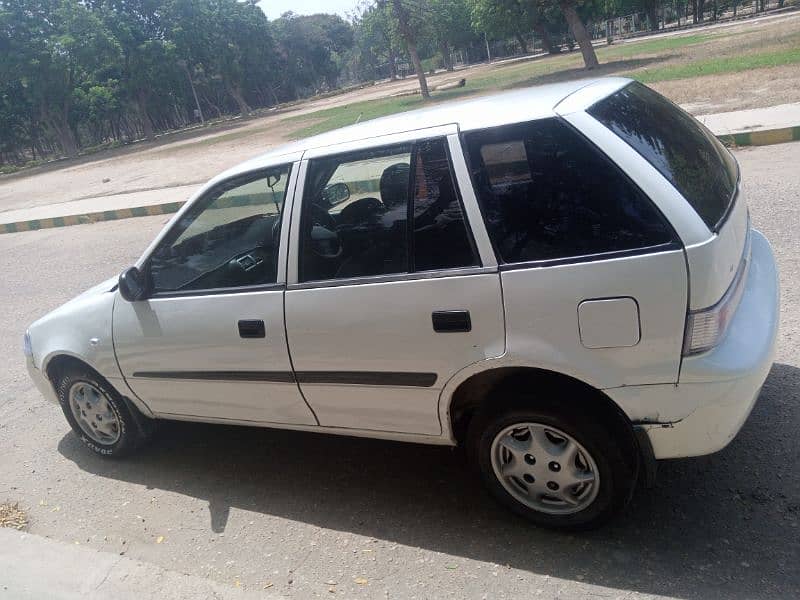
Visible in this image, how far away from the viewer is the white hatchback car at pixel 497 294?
8.19 feet

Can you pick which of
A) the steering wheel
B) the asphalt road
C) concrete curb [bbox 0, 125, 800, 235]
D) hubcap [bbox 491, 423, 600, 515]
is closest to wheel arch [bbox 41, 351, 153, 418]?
the asphalt road

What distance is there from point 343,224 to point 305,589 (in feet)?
5.25

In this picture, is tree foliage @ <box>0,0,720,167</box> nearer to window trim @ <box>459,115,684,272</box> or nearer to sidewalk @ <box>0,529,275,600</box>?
window trim @ <box>459,115,684,272</box>

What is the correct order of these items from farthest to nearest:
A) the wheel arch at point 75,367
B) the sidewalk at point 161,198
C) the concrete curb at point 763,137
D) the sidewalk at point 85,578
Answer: the sidewalk at point 161,198 < the concrete curb at point 763,137 < the wheel arch at point 75,367 < the sidewalk at point 85,578

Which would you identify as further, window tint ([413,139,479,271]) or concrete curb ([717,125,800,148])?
concrete curb ([717,125,800,148])

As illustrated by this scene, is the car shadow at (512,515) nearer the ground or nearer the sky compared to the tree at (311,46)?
nearer the ground

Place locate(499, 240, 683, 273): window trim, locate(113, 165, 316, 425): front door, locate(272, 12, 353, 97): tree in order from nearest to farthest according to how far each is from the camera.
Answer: locate(499, 240, 683, 273): window trim, locate(113, 165, 316, 425): front door, locate(272, 12, 353, 97): tree

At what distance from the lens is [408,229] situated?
2.95m

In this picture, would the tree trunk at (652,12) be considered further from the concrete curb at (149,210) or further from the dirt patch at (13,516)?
the dirt patch at (13,516)

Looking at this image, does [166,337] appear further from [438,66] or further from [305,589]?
[438,66]

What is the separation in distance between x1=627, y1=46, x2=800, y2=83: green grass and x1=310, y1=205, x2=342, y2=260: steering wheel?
1785cm

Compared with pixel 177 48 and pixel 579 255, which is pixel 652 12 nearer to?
pixel 177 48

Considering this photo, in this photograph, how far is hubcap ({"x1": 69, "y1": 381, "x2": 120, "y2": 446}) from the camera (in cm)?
411

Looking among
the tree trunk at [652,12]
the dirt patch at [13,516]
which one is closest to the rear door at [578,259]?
the dirt patch at [13,516]
